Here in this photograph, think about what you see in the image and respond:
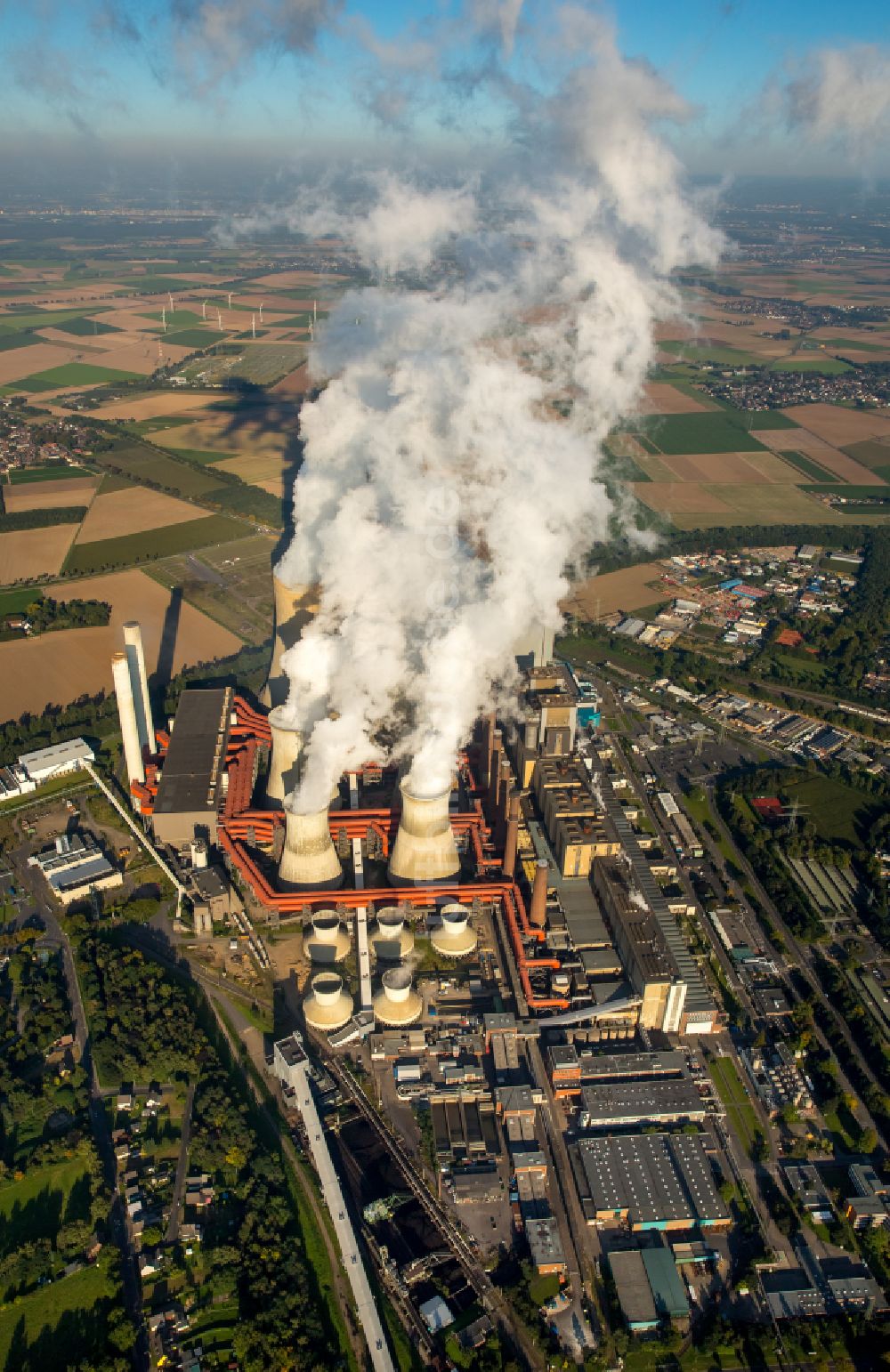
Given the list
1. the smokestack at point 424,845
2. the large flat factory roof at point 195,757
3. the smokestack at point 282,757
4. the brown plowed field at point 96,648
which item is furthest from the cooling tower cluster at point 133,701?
the smokestack at point 424,845

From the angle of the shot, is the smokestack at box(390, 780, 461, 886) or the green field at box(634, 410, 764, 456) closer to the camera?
the smokestack at box(390, 780, 461, 886)

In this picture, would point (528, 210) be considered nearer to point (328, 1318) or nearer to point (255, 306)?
point (328, 1318)

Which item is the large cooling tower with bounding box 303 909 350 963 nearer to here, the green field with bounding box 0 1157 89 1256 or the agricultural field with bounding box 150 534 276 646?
the green field with bounding box 0 1157 89 1256

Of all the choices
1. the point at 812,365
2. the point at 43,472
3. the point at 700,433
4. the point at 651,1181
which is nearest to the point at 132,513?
the point at 43,472

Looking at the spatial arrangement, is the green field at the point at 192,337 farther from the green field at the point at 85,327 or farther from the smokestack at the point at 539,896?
the smokestack at the point at 539,896

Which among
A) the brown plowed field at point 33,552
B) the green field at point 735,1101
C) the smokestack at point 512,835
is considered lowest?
the brown plowed field at point 33,552

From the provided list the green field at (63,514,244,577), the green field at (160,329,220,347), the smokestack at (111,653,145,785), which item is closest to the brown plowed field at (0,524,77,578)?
the green field at (63,514,244,577)
